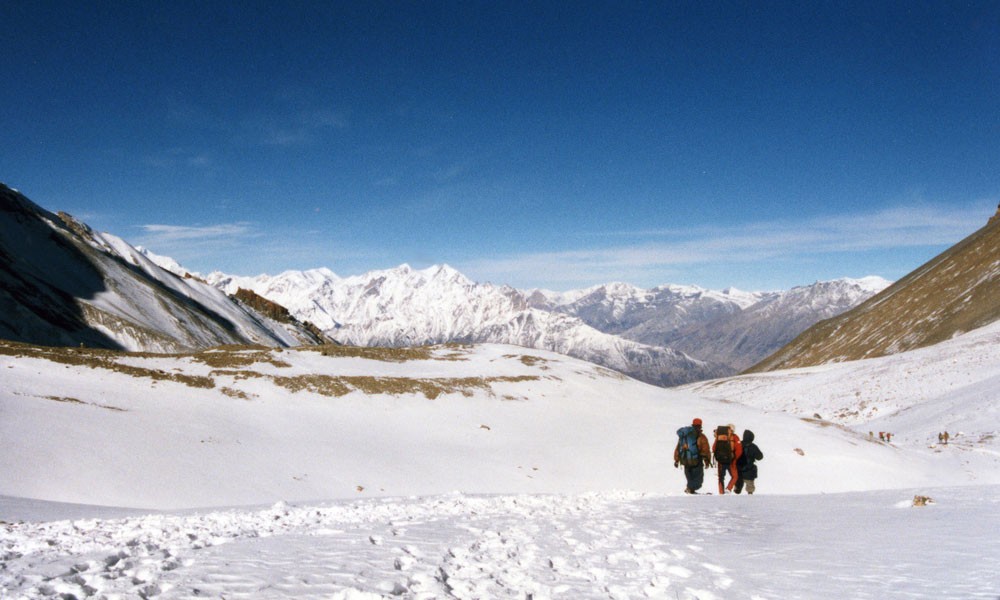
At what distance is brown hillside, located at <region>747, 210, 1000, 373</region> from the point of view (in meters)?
125

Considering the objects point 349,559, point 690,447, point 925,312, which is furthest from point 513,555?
point 925,312

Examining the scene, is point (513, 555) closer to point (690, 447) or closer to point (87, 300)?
point (690, 447)

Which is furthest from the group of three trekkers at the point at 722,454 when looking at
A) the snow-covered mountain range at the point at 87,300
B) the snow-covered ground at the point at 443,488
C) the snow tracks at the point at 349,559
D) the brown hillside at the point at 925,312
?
the brown hillside at the point at 925,312

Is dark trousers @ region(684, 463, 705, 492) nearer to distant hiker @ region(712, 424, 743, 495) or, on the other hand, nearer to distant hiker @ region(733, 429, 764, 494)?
distant hiker @ region(712, 424, 743, 495)

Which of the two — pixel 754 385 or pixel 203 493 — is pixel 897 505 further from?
pixel 754 385

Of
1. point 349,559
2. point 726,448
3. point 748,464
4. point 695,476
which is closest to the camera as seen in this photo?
point 349,559

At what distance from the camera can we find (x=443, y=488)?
914 inches

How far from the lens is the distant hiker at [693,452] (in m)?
19.8

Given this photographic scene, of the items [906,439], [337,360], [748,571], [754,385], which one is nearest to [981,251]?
[754,385]

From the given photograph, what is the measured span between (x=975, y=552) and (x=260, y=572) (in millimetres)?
9768

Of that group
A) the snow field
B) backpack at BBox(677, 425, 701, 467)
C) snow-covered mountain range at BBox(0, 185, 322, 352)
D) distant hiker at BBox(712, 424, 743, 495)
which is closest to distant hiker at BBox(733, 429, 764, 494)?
distant hiker at BBox(712, 424, 743, 495)

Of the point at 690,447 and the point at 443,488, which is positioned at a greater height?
the point at 690,447

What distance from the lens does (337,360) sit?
1614 inches

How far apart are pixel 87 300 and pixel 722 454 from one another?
308ft
